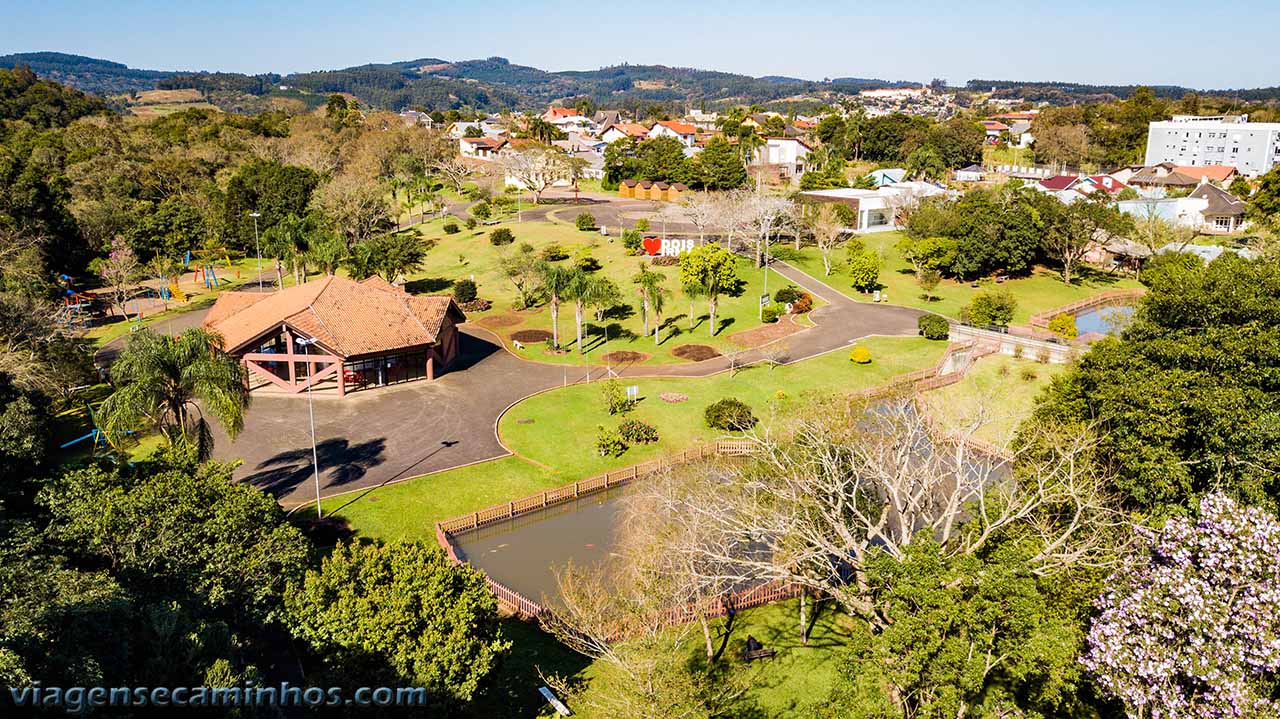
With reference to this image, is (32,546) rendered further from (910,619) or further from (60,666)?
(910,619)

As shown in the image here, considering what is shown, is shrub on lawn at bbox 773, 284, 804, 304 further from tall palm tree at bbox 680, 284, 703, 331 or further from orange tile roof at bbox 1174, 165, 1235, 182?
orange tile roof at bbox 1174, 165, 1235, 182

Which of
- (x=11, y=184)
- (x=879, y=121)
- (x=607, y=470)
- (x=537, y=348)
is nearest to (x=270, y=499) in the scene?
(x=607, y=470)

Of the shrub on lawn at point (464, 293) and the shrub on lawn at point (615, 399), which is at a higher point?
the shrub on lawn at point (464, 293)

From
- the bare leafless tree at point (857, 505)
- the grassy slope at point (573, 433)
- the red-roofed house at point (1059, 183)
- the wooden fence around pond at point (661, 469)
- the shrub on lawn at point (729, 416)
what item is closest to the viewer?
the bare leafless tree at point (857, 505)

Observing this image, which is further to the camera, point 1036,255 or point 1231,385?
point 1036,255

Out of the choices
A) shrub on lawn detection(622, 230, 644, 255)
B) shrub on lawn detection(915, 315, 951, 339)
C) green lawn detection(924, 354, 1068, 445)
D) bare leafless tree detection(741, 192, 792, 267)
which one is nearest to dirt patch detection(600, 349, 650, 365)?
green lawn detection(924, 354, 1068, 445)

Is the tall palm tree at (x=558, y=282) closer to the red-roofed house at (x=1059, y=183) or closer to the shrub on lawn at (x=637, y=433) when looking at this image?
the shrub on lawn at (x=637, y=433)

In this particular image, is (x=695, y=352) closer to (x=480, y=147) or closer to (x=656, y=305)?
(x=656, y=305)

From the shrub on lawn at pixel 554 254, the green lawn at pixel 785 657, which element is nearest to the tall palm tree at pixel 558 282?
the shrub on lawn at pixel 554 254
